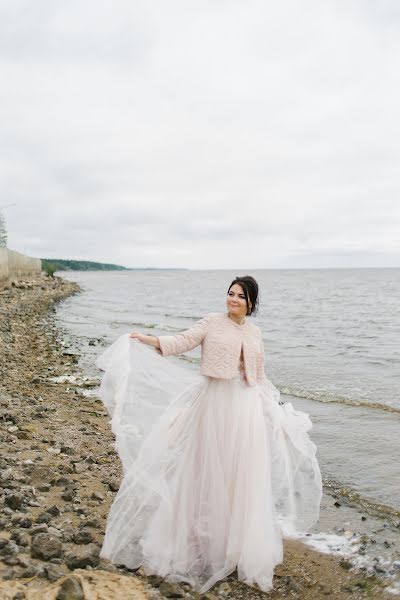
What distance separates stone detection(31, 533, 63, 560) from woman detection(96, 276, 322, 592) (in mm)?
384

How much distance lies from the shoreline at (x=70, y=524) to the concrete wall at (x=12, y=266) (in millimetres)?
33296

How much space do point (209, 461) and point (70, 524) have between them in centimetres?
145

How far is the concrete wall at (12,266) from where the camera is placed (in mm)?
40838

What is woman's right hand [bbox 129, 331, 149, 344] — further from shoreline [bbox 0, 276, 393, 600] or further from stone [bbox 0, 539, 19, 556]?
stone [bbox 0, 539, 19, 556]

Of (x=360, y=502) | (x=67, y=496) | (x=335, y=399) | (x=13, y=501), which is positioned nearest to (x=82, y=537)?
(x=13, y=501)

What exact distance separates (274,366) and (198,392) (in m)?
12.8

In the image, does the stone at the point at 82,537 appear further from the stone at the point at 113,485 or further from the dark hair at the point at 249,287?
the dark hair at the point at 249,287

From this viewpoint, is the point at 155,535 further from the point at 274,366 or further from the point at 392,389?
the point at 274,366

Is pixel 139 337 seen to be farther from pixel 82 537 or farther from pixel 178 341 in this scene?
pixel 82 537

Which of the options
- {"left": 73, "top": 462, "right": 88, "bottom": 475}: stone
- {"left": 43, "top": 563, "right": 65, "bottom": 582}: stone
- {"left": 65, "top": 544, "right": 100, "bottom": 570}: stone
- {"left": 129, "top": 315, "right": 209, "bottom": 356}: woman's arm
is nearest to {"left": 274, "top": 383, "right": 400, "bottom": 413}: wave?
{"left": 73, "top": 462, "right": 88, "bottom": 475}: stone

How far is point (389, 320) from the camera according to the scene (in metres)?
35.2

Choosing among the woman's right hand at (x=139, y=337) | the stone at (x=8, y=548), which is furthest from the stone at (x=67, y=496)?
the woman's right hand at (x=139, y=337)

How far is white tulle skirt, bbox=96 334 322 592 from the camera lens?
14.1ft

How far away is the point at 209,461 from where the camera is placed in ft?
14.7
